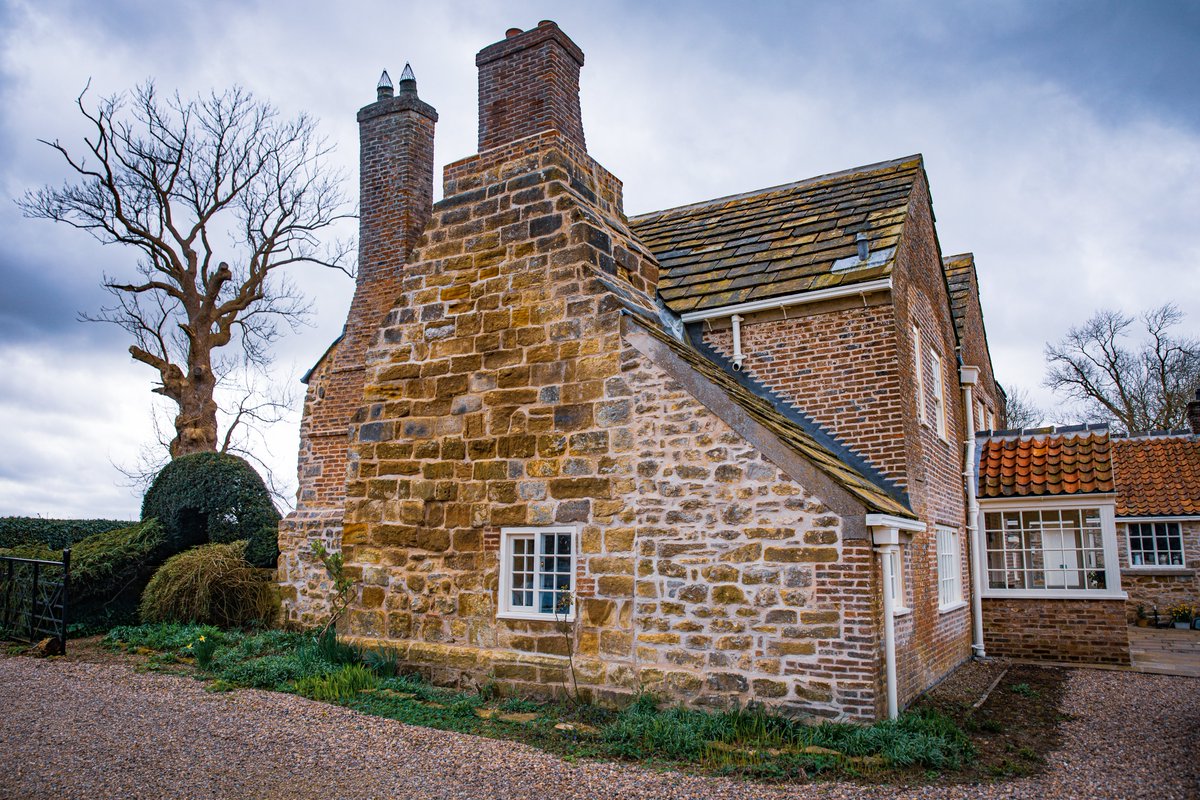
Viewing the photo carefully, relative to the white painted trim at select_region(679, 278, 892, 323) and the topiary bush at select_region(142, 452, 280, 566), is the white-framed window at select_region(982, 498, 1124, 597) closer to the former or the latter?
the white painted trim at select_region(679, 278, 892, 323)

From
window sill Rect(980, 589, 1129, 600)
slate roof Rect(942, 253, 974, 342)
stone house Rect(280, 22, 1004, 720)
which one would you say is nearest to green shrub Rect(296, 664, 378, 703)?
stone house Rect(280, 22, 1004, 720)

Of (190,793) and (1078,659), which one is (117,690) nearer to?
(190,793)

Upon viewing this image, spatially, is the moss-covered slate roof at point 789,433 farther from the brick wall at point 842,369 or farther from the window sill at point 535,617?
the window sill at point 535,617

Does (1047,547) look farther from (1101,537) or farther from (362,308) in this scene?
(362,308)

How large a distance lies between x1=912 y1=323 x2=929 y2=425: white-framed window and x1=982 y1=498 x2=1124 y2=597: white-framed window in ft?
12.7

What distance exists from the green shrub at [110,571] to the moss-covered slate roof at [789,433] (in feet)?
36.5

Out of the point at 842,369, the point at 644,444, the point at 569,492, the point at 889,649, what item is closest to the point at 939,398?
the point at 842,369

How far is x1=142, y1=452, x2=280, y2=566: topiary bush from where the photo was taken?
15484mm

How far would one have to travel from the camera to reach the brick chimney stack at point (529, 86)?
10.2m

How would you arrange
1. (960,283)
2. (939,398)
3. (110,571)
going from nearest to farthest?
1. (939,398)
2. (110,571)
3. (960,283)

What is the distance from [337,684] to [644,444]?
4255mm

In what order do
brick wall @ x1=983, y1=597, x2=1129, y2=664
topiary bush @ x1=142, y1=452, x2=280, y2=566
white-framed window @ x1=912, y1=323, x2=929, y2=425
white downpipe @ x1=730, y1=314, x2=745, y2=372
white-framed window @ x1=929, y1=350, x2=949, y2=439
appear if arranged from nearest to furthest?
white downpipe @ x1=730, y1=314, x2=745, y2=372, white-framed window @ x1=912, y1=323, x2=929, y2=425, white-framed window @ x1=929, y1=350, x2=949, y2=439, brick wall @ x1=983, y1=597, x2=1129, y2=664, topiary bush @ x1=142, y1=452, x2=280, y2=566

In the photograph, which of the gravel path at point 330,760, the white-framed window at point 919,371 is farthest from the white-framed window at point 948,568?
the gravel path at point 330,760

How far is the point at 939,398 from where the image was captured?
13.0 metres
